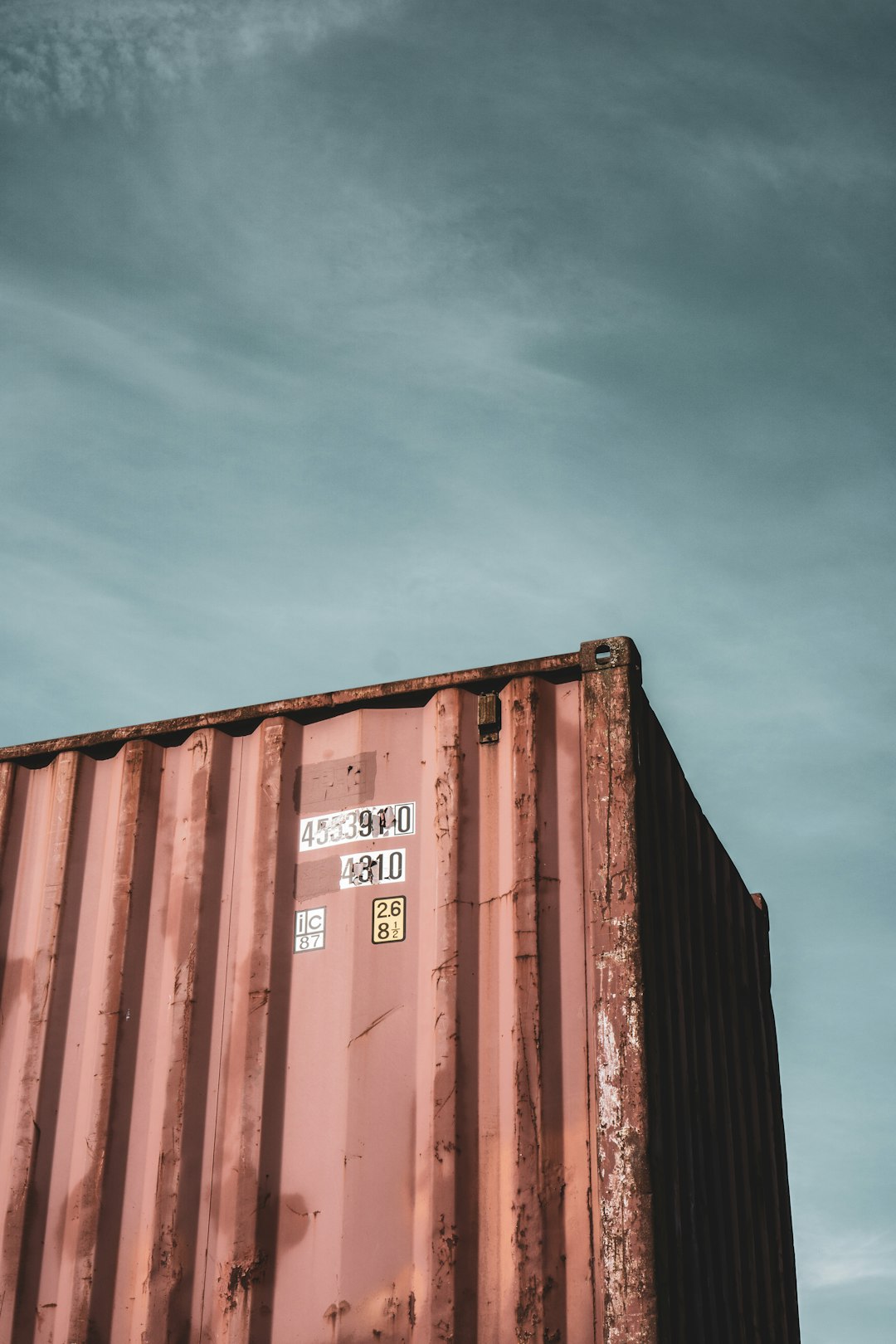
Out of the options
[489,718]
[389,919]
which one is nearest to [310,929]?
[389,919]

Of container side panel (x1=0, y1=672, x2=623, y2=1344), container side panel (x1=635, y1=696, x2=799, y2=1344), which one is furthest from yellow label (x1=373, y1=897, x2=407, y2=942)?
container side panel (x1=635, y1=696, x2=799, y2=1344)

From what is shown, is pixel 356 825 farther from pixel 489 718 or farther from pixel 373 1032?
pixel 373 1032

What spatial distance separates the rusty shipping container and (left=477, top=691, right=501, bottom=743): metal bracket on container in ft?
0.03

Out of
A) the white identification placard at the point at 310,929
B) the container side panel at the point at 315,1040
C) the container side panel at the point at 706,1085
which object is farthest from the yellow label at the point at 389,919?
the container side panel at the point at 706,1085

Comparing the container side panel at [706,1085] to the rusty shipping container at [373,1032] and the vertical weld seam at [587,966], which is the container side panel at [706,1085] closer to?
the rusty shipping container at [373,1032]

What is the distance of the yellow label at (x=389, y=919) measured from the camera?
4.60 meters

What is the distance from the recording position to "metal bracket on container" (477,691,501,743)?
477cm

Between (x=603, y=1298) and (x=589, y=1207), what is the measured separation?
250mm

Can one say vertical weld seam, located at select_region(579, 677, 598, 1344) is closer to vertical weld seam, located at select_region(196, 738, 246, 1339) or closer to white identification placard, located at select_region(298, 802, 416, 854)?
white identification placard, located at select_region(298, 802, 416, 854)

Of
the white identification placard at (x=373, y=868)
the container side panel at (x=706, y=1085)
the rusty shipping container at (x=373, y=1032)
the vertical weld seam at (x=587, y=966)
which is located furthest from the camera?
the white identification placard at (x=373, y=868)

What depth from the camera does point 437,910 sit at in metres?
4.55

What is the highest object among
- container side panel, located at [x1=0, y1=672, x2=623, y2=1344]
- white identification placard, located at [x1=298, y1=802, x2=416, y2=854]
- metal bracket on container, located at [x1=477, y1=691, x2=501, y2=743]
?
metal bracket on container, located at [x1=477, y1=691, x2=501, y2=743]

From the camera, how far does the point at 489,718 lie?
4777mm

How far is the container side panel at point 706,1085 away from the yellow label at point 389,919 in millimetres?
833
